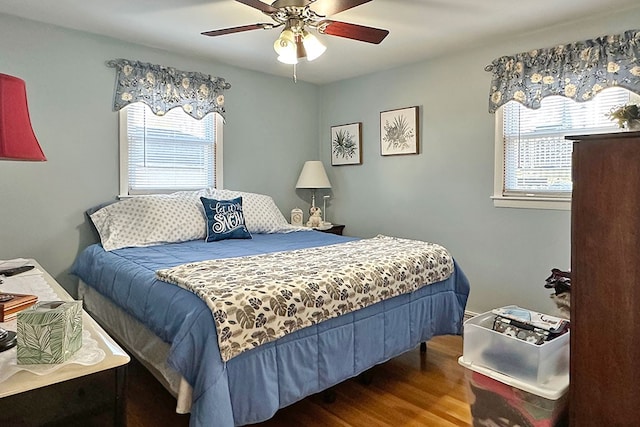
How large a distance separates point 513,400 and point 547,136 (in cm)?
210

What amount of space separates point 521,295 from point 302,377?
2.13 m

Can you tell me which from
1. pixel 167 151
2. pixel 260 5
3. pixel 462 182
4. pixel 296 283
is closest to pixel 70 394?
pixel 296 283

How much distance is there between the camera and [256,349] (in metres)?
1.79

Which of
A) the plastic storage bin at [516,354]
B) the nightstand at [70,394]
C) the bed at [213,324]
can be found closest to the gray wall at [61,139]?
the bed at [213,324]

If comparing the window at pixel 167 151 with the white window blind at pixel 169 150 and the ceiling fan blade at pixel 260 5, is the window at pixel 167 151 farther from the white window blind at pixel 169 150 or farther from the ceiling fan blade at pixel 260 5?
the ceiling fan blade at pixel 260 5

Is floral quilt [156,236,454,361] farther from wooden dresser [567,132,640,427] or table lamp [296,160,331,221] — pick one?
table lamp [296,160,331,221]

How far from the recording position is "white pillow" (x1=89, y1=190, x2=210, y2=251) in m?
2.97

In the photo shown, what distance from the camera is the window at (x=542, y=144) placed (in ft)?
9.46

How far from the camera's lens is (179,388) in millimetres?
1719

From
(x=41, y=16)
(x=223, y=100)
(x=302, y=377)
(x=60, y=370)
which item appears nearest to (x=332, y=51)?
(x=223, y=100)

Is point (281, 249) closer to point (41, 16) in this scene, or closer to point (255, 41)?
point (255, 41)

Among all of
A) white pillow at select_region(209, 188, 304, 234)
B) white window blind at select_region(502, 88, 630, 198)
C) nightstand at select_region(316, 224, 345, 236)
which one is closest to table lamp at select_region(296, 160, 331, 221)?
nightstand at select_region(316, 224, 345, 236)

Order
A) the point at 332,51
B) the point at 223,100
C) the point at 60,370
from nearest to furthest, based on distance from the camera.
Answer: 1. the point at 60,370
2. the point at 332,51
3. the point at 223,100

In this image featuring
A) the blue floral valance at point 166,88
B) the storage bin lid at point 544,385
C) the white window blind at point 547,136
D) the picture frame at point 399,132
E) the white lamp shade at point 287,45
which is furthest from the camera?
the picture frame at point 399,132
